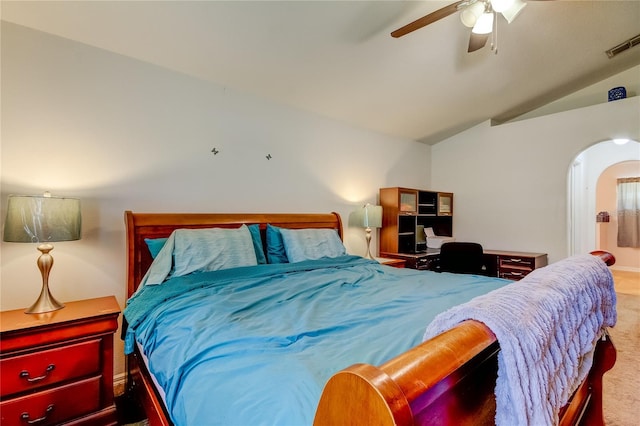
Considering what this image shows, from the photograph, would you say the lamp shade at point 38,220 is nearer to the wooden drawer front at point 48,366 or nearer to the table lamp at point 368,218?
the wooden drawer front at point 48,366

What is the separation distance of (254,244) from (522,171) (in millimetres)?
3872

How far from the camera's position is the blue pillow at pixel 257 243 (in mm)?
2553

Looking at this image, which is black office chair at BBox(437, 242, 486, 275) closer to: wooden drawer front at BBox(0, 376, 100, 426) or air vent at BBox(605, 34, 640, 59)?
air vent at BBox(605, 34, 640, 59)

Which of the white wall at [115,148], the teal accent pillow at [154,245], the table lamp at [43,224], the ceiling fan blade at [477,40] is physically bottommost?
the teal accent pillow at [154,245]

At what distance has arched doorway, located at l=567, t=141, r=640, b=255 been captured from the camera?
530cm

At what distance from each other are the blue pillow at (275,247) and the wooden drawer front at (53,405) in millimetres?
1377

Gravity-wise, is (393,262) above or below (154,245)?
below

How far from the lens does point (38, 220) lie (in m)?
1.64

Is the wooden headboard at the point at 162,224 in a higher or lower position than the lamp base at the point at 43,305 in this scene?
higher

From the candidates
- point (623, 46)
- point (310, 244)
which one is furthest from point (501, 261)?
point (310, 244)

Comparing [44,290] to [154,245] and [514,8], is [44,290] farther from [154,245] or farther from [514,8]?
[514,8]

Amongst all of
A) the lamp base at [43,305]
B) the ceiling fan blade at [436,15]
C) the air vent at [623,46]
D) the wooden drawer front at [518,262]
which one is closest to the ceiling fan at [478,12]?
the ceiling fan blade at [436,15]

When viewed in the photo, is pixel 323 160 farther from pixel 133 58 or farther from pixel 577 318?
pixel 577 318

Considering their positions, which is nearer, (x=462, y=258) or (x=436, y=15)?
(x=436, y=15)
